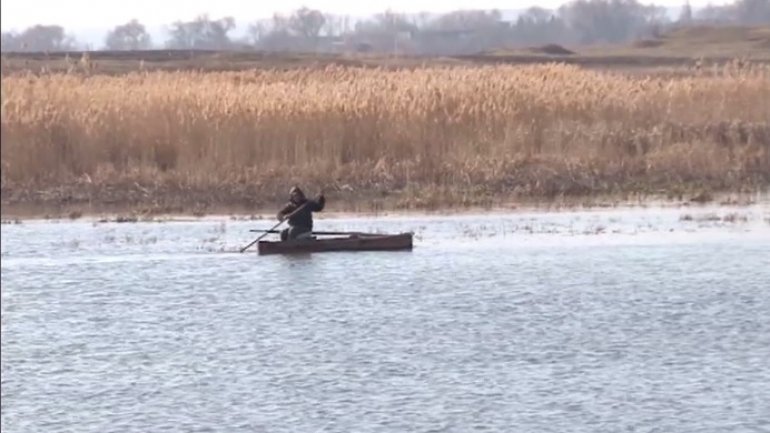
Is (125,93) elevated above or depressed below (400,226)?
above

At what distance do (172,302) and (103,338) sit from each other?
180 centimetres

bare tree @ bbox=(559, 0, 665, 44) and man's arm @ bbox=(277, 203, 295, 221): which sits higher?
bare tree @ bbox=(559, 0, 665, 44)

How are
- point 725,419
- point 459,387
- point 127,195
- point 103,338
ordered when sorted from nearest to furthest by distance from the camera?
point 725,419 → point 459,387 → point 103,338 → point 127,195

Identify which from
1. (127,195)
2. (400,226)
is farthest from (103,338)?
(127,195)

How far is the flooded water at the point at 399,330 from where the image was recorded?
9.24 meters

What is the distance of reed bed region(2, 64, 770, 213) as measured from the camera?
69.8 ft

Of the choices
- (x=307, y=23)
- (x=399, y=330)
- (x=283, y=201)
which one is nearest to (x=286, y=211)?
(x=399, y=330)

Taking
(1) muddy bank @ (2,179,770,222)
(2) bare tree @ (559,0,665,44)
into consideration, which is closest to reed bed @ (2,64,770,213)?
(1) muddy bank @ (2,179,770,222)

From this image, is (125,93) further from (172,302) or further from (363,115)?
(172,302)

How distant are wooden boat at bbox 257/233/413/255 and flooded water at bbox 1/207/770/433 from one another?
0.10 m

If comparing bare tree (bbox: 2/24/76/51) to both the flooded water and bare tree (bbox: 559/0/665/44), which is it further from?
bare tree (bbox: 559/0/665/44)

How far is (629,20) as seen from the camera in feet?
192

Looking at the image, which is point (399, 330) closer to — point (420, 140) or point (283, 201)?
point (283, 201)

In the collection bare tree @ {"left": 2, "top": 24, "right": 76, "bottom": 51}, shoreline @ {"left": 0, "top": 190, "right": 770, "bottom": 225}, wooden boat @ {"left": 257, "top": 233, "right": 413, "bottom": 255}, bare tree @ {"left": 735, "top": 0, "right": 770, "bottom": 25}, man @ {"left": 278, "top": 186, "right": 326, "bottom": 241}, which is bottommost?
shoreline @ {"left": 0, "top": 190, "right": 770, "bottom": 225}
